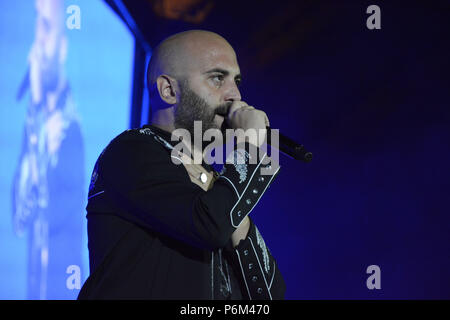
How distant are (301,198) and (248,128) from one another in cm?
144

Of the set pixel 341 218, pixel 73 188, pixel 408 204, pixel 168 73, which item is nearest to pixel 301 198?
pixel 341 218

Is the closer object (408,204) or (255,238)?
(255,238)

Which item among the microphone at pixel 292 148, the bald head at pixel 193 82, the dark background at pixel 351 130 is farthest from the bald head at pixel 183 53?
the dark background at pixel 351 130

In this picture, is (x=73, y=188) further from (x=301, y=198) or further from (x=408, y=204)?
(x=408, y=204)

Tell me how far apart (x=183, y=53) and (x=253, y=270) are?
59 centimetres

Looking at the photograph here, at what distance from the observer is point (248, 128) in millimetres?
1165

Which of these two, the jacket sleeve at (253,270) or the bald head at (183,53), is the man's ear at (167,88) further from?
the jacket sleeve at (253,270)

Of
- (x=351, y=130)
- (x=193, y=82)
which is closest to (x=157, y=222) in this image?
(x=193, y=82)

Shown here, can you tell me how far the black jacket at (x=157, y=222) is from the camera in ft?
3.43

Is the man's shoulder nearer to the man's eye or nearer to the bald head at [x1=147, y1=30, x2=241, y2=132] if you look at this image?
the bald head at [x1=147, y1=30, x2=241, y2=132]

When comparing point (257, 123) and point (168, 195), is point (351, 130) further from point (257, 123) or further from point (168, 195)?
point (168, 195)

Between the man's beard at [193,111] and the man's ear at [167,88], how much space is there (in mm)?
24
